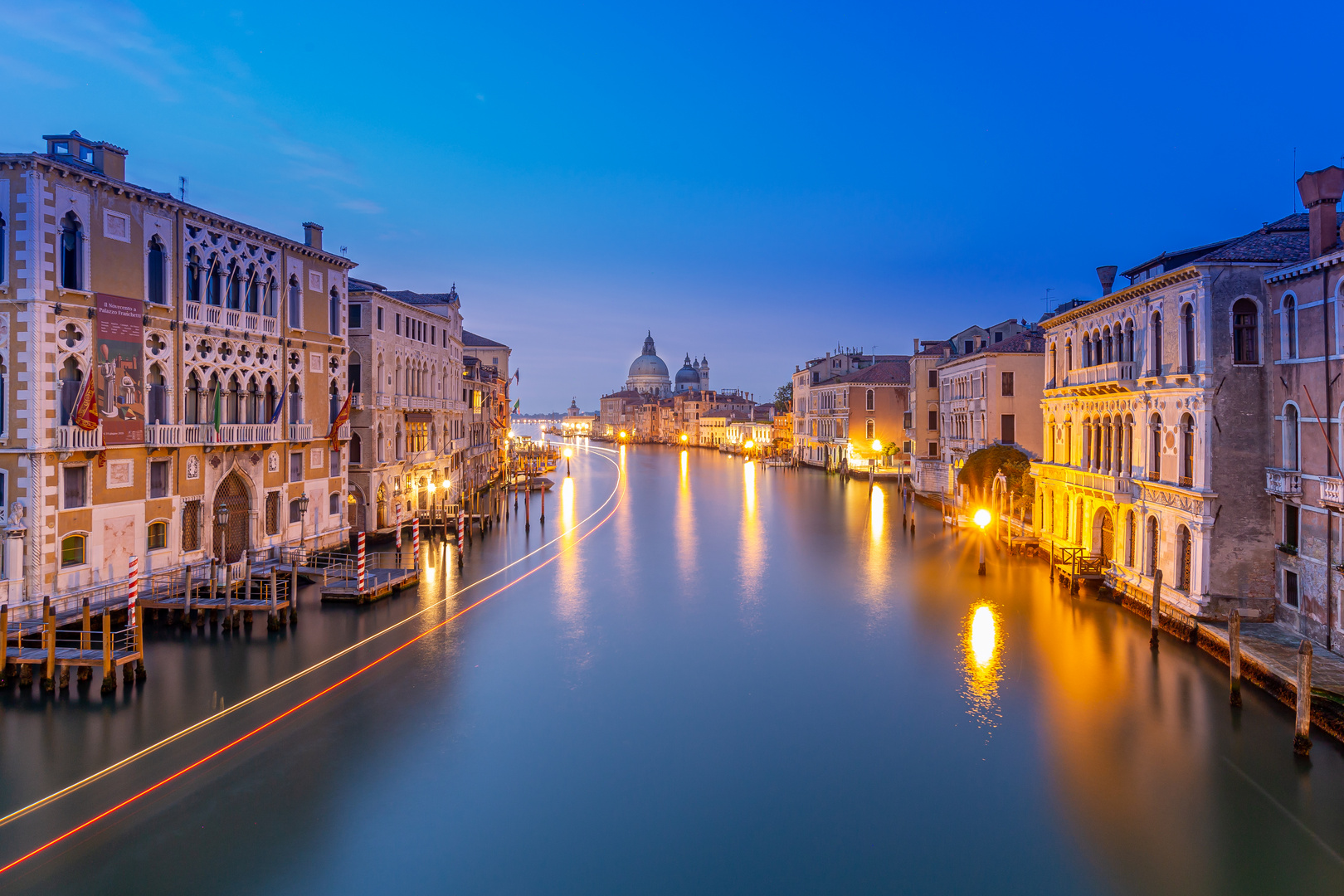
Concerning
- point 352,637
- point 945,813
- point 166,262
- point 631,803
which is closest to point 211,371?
point 166,262

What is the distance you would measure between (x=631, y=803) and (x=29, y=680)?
42.9 ft

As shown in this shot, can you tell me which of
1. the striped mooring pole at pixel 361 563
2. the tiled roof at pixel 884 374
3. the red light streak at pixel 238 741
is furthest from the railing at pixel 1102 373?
the tiled roof at pixel 884 374

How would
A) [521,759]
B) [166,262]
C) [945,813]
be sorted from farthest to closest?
1. [166,262]
2. [521,759]
3. [945,813]

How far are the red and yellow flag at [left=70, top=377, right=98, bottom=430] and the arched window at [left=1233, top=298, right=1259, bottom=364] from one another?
27.8 m

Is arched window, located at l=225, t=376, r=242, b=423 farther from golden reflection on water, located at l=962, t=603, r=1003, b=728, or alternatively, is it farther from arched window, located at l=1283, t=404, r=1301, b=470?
arched window, located at l=1283, t=404, r=1301, b=470

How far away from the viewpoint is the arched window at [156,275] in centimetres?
2112

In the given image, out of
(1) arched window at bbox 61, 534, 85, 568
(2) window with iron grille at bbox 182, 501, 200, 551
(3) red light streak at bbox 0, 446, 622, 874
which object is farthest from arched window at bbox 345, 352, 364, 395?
(1) arched window at bbox 61, 534, 85, 568

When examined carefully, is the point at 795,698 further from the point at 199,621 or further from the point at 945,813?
the point at 199,621

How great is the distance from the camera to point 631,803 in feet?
38.0

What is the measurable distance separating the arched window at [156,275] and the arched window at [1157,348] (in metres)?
27.7

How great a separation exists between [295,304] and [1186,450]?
28133 mm

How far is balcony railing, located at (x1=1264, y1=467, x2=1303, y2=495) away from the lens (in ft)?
56.2

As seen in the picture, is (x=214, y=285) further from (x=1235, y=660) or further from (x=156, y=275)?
(x=1235, y=660)

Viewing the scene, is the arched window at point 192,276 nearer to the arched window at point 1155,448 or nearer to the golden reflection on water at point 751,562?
the golden reflection on water at point 751,562
